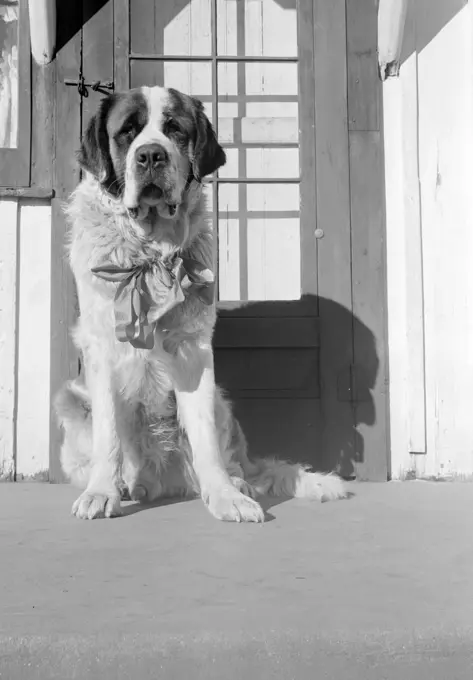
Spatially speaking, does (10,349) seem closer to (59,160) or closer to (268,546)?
(59,160)

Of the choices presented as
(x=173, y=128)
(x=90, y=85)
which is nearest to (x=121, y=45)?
(x=90, y=85)

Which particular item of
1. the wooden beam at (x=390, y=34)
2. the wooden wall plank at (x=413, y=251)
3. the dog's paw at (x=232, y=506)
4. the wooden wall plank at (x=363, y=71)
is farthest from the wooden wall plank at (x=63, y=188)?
the wooden wall plank at (x=413, y=251)

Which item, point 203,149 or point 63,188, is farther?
point 63,188

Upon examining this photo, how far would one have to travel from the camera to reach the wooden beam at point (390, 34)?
10.2 ft

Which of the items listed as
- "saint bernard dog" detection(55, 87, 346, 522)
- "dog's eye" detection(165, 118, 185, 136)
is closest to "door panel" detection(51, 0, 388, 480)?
"saint bernard dog" detection(55, 87, 346, 522)

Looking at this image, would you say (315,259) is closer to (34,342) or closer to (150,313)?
(150,313)

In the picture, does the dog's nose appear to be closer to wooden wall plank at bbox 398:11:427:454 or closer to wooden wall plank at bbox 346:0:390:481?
wooden wall plank at bbox 346:0:390:481

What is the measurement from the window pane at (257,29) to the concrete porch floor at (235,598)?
336 centimetres

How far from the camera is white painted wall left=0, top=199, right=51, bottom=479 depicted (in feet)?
10.4

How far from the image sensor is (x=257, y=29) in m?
4.55

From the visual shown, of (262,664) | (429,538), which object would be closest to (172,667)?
(262,664)

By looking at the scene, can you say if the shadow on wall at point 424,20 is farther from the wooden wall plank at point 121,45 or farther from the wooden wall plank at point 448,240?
the wooden wall plank at point 121,45

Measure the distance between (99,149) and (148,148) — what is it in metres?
0.27

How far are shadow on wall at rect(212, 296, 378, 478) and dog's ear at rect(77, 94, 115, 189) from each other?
1.05 metres
